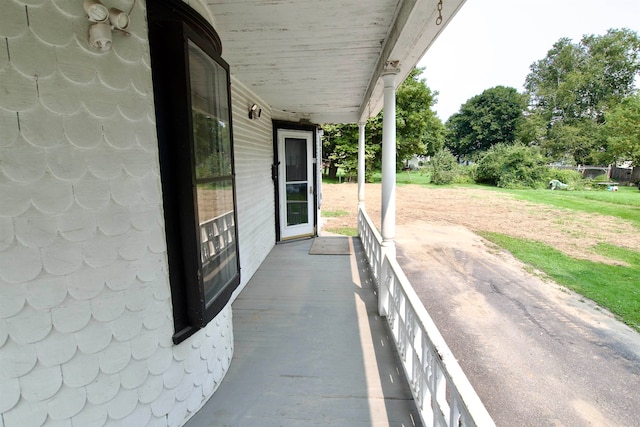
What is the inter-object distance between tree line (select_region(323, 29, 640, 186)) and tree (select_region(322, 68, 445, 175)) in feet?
0.23

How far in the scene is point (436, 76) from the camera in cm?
2819

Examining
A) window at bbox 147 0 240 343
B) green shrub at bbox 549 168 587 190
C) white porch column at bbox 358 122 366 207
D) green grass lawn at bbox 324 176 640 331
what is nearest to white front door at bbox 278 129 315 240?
white porch column at bbox 358 122 366 207

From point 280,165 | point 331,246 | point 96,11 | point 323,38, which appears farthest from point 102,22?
point 331,246

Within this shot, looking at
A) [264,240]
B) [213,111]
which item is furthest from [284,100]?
[213,111]

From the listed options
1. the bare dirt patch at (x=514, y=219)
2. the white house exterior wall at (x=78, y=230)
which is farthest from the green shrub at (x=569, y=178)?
the white house exterior wall at (x=78, y=230)

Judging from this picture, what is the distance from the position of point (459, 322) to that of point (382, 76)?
286cm

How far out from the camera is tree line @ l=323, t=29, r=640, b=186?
2202 cm

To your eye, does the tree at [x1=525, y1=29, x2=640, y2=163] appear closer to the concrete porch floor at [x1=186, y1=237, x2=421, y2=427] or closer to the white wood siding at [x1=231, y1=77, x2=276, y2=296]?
the white wood siding at [x1=231, y1=77, x2=276, y2=296]

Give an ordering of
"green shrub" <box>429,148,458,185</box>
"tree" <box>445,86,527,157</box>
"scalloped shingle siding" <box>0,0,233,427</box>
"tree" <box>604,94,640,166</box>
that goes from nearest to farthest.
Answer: "scalloped shingle siding" <box>0,0,233,427</box> → "tree" <box>604,94,640,166</box> → "green shrub" <box>429,148,458,185</box> → "tree" <box>445,86,527,157</box>

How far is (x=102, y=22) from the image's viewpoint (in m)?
1.29

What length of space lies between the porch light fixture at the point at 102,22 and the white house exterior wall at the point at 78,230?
1.4 inches

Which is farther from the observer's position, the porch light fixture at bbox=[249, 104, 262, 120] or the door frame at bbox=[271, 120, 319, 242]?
the door frame at bbox=[271, 120, 319, 242]

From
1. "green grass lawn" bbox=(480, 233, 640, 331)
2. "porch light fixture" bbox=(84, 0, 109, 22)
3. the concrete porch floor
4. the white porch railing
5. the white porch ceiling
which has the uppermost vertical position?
the white porch ceiling

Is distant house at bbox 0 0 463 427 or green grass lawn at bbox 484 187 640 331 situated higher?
distant house at bbox 0 0 463 427
